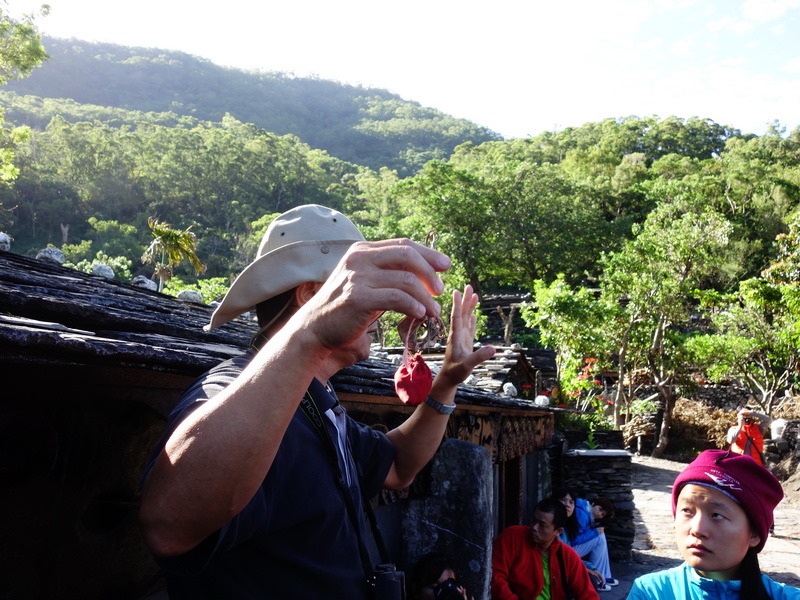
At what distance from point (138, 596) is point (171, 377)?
777mm

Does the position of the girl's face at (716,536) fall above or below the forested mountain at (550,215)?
below

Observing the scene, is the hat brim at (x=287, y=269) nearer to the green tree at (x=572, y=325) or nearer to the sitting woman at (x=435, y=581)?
the sitting woman at (x=435, y=581)

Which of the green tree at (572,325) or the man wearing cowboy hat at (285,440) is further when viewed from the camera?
the green tree at (572,325)

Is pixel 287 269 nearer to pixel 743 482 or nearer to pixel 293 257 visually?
pixel 293 257

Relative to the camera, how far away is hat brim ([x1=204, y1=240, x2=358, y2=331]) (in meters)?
1.78

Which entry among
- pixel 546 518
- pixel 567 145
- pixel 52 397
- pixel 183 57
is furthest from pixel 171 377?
pixel 183 57

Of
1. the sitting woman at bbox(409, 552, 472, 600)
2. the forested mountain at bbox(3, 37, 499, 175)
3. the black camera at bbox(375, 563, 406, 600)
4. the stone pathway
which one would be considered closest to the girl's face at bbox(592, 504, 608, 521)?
the stone pathway

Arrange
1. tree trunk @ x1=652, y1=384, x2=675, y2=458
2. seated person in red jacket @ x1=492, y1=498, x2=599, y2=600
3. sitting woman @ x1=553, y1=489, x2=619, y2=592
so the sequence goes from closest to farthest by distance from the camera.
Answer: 1. seated person in red jacket @ x1=492, y1=498, x2=599, y2=600
2. sitting woman @ x1=553, y1=489, x2=619, y2=592
3. tree trunk @ x1=652, y1=384, x2=675, y2=458

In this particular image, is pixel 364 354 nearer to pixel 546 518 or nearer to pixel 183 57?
pixel 546 518

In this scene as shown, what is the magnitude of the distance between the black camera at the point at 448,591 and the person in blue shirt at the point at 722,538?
1350mm

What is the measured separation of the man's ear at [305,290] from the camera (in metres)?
1.81

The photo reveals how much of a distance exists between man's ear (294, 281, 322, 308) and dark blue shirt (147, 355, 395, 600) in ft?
0.97

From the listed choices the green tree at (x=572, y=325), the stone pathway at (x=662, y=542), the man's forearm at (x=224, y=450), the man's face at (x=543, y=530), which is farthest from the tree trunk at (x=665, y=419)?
the man's forearm at (x=224, y=450)

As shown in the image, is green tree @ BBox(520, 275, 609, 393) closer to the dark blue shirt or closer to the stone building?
the stone building
